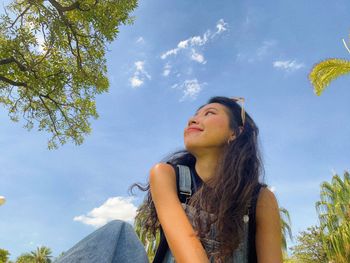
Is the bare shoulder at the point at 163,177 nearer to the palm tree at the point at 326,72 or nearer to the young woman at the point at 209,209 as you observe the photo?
the young woman at the point at 209,209

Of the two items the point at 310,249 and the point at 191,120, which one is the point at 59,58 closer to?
the point at 191,120

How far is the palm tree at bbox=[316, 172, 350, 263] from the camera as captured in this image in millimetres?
18672

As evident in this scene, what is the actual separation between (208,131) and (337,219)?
21305 mm

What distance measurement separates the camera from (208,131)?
2273 mm

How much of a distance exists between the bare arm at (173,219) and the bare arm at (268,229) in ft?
1.45

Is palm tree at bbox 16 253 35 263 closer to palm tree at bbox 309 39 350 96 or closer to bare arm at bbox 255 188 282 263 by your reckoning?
palm tree at bbox 309 39 350 96

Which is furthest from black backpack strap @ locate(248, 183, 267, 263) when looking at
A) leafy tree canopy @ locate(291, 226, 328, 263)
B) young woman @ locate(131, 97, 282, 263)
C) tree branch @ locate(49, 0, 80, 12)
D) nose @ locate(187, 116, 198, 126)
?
leafy tree canopy @ locate(291, 226, 328, 263)

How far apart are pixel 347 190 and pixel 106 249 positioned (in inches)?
890

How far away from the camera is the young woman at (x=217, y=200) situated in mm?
1852

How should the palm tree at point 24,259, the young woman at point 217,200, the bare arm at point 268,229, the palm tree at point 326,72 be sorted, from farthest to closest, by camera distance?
the palm tree at point 24,259, the palm tree at point 326,72, the bare arm at point 268,229, the young woman at point 217,200

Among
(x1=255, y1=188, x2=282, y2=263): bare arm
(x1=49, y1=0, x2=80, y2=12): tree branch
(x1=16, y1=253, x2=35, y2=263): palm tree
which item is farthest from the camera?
(x1=16, y1=253, x2=35, y2=263): palm tree

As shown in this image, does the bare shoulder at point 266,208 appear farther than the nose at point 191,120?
No

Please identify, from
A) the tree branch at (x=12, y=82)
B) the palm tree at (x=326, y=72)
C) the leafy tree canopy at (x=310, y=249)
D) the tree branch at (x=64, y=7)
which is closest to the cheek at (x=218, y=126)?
the palm tree at (x=326, y=72)

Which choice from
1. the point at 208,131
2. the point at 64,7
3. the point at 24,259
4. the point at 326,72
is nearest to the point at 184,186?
the point at 208,131
